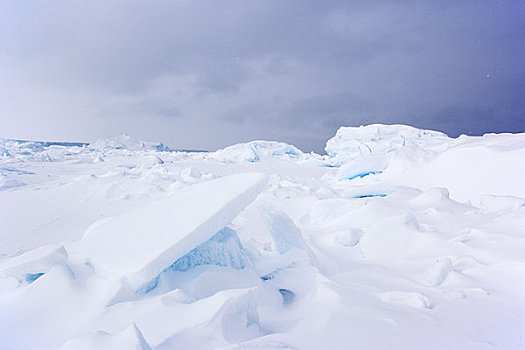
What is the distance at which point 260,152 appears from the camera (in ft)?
86.8

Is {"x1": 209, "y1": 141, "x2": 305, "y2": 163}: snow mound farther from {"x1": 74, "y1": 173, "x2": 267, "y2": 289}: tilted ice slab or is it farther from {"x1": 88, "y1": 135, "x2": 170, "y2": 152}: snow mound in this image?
{"x1": 74, "y1": 173, "x2": 267, "y2": 289}: tilted ice slab

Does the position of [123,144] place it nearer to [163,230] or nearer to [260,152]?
[260,152]

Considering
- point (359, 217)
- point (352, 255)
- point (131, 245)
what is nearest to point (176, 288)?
point (131, 245)

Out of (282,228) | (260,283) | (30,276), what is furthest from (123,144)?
(260,283)

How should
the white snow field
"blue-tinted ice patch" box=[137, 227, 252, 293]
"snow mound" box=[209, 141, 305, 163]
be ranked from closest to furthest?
the white snow field, "blue-tinted ice patch" box=[137, 227, 252, 293], "snow mound" box=[209, 141, 305, 163]

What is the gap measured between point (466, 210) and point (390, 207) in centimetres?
112

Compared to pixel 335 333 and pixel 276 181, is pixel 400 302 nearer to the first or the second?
pixel 335 333

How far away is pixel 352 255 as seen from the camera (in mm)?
3838

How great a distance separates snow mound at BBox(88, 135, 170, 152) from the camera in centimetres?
3859

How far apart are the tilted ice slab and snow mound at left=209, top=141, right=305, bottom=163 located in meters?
19.7

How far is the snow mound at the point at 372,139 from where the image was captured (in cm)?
1905

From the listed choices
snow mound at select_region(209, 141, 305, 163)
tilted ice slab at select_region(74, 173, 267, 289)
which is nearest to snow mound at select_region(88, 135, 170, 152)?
snow mound at select_region(209, 141, 305, 163)

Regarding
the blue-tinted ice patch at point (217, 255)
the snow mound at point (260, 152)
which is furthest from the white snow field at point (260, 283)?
the snow mound at point (260, 152)

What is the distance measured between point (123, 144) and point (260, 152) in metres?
23.7
